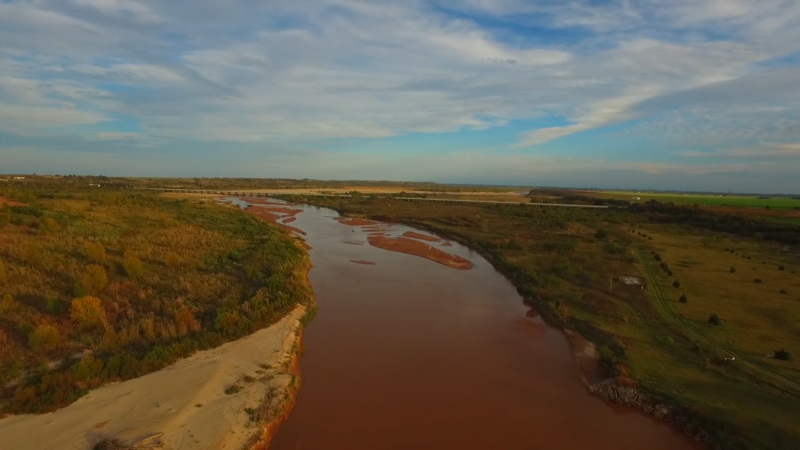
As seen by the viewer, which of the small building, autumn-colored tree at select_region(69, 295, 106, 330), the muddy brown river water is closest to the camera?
the muddy brown river water

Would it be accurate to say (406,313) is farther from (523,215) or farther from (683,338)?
(523,215)

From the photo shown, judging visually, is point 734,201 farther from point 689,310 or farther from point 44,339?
point 44,339

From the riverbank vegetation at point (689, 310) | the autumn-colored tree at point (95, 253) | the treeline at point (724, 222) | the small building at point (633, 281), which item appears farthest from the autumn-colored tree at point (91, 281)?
the treeline at point (724, 222)

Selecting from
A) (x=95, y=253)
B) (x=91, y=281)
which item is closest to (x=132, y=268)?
(x=91, y=281)

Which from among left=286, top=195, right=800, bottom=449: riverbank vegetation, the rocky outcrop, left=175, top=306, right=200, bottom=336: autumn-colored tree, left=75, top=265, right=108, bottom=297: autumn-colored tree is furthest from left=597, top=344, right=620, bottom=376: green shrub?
left=75, top=265, right=108, bottom=297: autumn-colored tree

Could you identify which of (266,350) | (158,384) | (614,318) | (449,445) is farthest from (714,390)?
(158,384)

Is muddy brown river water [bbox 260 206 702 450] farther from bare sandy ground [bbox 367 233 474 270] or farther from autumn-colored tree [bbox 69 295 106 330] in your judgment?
autumn-colored tree [bbox 69 295 106 330]
